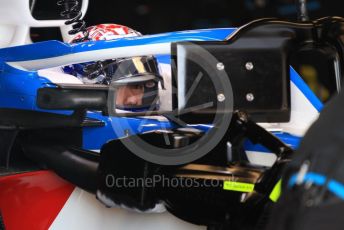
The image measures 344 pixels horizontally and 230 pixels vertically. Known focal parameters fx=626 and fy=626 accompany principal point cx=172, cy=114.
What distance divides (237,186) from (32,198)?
1.76ft

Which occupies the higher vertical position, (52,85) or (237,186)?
(52,85)

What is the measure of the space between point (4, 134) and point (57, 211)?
0.21 m

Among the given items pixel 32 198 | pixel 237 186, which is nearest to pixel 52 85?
pixel 32 198

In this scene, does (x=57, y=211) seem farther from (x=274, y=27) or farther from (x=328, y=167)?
(x=328, y=167)

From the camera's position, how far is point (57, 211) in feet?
4.66

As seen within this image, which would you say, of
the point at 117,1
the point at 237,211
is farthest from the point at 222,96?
the point at 117,1

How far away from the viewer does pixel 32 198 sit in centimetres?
144

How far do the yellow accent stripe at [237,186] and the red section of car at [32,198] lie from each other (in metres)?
0.42

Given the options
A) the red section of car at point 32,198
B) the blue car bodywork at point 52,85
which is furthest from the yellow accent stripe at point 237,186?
the red section of car at point 32,198

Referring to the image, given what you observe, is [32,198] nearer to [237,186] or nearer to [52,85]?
[52,85]

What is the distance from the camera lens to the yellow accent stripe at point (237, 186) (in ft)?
3.64

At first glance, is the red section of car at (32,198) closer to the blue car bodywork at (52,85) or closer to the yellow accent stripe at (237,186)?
the blue car bodywork at (52,85)

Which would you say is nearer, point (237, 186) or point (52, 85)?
point (237, 186)

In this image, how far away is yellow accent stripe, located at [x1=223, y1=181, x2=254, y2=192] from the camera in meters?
1.11
